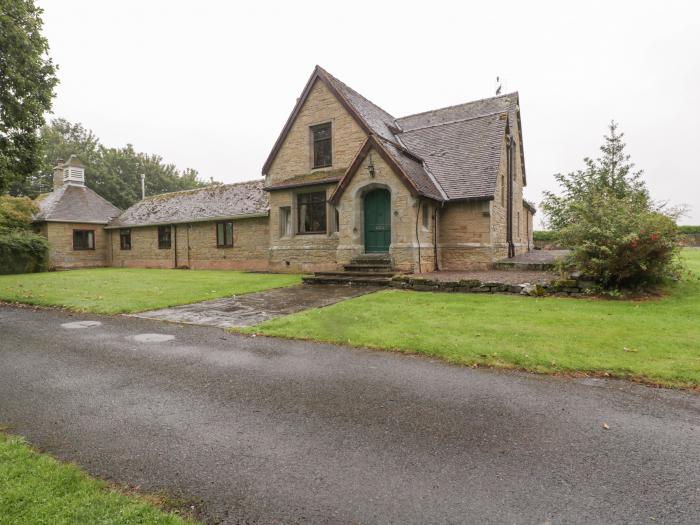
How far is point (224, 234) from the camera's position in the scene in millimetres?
24078

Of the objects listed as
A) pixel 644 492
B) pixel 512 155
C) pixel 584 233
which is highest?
pixel 512 155

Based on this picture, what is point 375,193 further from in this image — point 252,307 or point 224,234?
point 224,234

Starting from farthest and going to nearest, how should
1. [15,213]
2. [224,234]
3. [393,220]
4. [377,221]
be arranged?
[15,213] < [224,234] < [377,221] < [393,220]

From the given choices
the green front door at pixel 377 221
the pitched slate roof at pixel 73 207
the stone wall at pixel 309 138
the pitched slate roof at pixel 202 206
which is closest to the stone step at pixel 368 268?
the green front door at pixel 377 221

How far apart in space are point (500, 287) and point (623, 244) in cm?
312

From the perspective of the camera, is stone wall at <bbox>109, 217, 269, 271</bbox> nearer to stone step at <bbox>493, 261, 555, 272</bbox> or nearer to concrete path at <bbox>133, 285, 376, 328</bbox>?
concrete path at <bbox>133, 285, 376, 328</bbox>

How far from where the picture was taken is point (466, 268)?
53.2ft

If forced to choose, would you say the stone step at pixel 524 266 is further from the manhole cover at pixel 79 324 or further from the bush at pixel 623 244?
the manhole cover at pixel 79 324

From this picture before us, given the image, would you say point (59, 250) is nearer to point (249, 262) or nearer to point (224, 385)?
point (249, 262)

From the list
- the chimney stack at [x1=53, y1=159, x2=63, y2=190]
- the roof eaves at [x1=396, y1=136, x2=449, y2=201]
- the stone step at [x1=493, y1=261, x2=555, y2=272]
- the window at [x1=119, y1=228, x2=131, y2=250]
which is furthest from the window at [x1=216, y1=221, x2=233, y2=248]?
the chimney stack at [x1=53, y1=159, x2=63, y2=190]

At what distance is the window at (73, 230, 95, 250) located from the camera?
29280 millimetres

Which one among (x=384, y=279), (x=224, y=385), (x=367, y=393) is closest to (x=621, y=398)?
(x=367, y=393)

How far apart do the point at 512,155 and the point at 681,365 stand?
691 inches

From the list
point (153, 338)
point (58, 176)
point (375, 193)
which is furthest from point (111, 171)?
point (153, 338)
